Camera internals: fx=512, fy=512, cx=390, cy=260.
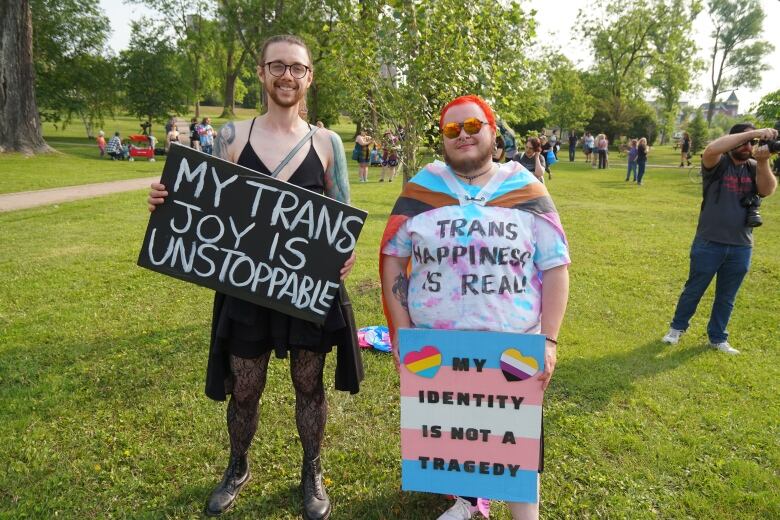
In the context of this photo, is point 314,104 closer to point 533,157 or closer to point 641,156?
point 641,156

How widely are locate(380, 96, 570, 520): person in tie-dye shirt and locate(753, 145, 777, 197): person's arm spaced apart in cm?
293

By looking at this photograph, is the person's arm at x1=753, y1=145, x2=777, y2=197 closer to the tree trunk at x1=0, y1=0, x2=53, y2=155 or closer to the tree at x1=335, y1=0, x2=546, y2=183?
the tree at x1=335, y1=0, x2=546, y2=183

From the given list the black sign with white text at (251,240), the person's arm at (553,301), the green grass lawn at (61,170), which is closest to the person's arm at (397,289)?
the black sign with white text at (251,240)

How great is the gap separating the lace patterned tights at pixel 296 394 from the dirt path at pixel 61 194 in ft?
35.4

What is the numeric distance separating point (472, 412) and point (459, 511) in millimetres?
755

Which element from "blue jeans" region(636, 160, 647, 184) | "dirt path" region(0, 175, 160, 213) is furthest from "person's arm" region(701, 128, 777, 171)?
"blue jeans" region(636, 160, 647, 184)

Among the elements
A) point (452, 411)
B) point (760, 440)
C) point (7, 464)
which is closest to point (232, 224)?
point (452, 411)

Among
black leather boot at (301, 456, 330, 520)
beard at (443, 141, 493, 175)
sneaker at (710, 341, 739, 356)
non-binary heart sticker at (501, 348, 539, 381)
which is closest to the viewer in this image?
non-binary heart sticker at (501, 348, 539, 381)

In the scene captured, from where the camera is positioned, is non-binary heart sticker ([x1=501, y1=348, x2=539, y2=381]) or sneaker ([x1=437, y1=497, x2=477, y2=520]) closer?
non-binary heart sticker ([x1=501, y1=348, x2=539, y2=381])

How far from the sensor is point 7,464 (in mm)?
3055

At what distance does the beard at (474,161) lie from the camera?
7.27 feet

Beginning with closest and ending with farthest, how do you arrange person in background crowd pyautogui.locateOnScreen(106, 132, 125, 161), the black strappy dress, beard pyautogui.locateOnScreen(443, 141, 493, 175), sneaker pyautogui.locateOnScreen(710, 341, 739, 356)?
beard pyautogui.locateOnScreen(443, 141, 493, 175)
the black strappy dress
sneaker pyautogui.locateOnScreen(710, 341, 739, 356)
person in background crowd pyautogui.locateOnScreen(106, 132, 125, 161)

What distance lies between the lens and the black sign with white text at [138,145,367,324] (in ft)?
7.62

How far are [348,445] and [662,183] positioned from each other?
67.3 feet
